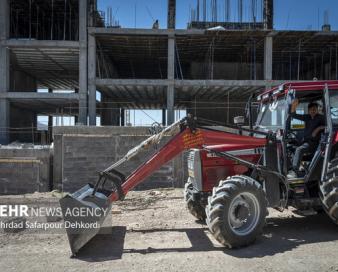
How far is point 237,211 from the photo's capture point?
636 cm

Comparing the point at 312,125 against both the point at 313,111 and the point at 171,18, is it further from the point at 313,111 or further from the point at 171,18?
the point at 171,18

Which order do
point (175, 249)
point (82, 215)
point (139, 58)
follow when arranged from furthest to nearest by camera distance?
point (139, 58), point (175, 249), point (82, 215)

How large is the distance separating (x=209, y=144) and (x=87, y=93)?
15.4 metres

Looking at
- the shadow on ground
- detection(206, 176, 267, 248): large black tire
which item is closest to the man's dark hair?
detection(206, 176, 267, 248): large black tire

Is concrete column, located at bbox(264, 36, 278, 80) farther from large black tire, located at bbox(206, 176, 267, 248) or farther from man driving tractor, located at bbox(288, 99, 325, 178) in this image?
large black tire, located at bbox(206, 176, 267, 248)

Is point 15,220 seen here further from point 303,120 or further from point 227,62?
point 227,62

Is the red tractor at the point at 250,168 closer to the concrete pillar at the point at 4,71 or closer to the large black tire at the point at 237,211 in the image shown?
the large black tire at the point at 237,211

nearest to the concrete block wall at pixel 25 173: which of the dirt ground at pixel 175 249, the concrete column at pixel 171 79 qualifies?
the dirt ground at pixel 175 249

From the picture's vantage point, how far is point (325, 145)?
6.83m

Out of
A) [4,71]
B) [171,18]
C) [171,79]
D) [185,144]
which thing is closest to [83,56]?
[4,71]

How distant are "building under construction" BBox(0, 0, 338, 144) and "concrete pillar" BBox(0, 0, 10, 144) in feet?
0.18

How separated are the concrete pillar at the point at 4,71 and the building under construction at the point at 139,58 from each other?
5cm

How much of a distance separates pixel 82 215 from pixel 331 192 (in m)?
4.13

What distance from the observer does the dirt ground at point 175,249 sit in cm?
549
